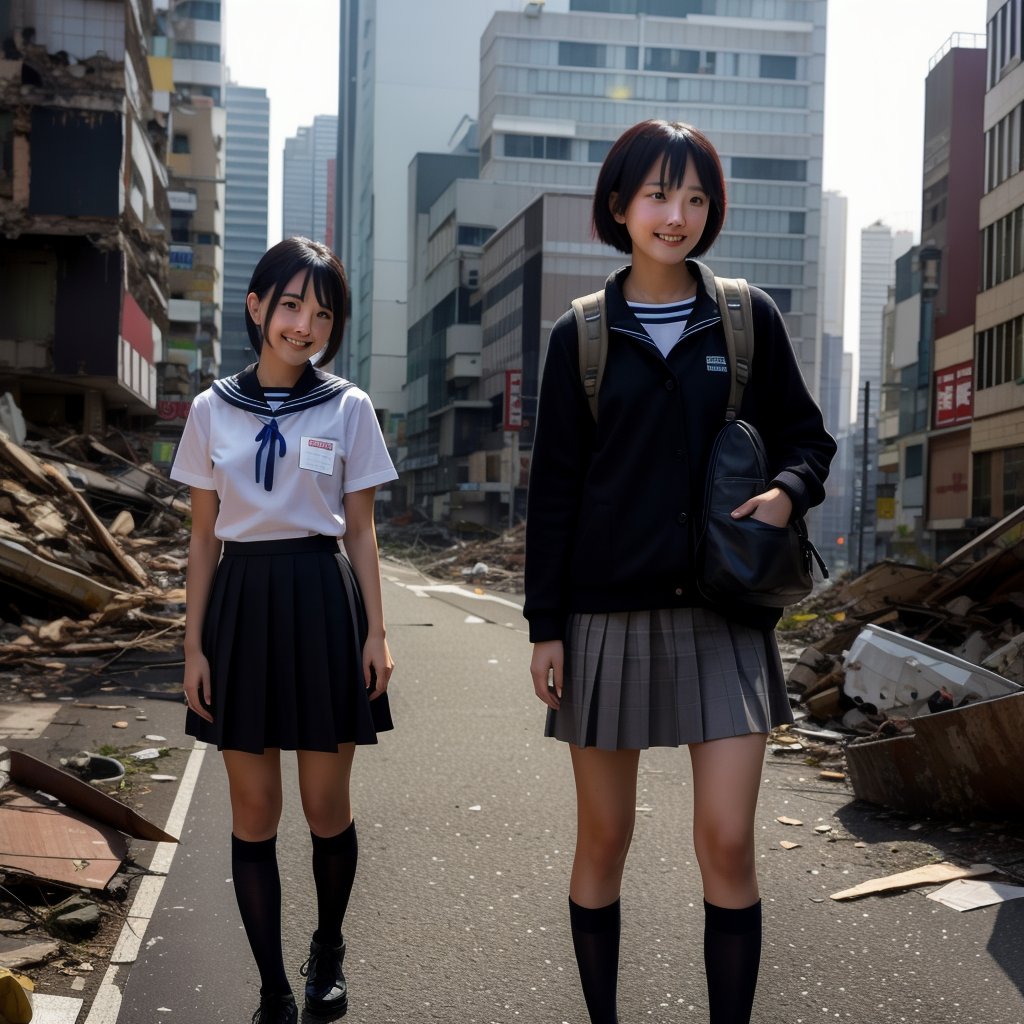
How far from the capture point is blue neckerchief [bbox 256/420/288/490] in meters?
3.77

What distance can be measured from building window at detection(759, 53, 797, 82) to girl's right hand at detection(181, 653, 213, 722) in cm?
11675

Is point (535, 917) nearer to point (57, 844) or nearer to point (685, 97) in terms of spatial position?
point (57, 844)

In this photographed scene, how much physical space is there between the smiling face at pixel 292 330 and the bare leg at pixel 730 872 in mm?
1567

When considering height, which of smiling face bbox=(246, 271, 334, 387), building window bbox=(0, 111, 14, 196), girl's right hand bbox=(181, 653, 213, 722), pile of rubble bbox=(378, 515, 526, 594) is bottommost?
pile of rubble bbox=(378, 515, 526, 594)

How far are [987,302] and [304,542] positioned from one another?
47130 millimetres

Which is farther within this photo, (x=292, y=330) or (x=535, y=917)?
(x=535, y=917)

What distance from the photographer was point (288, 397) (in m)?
3.90

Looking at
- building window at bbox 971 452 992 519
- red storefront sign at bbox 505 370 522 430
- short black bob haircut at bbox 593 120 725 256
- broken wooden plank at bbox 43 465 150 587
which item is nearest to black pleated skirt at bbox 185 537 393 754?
short black bob haircut at bbox 593 120 725 256

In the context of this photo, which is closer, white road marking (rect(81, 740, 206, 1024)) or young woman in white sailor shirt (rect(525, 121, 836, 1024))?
young woman in white sailor shirt (rect(525, 121, 836, 1024))

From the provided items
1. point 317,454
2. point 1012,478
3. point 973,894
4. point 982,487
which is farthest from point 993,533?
point 982,487

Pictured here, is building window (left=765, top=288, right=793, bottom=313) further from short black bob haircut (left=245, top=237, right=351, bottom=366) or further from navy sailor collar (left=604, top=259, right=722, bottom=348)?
navy sailor collar (left=604, top=259, right=722, bottom=348)

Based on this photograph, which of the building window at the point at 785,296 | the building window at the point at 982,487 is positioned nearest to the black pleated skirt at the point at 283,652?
the building window at the point at 982,487

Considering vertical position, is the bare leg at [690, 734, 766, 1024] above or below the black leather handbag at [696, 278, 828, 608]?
below

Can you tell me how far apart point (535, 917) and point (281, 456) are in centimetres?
212
